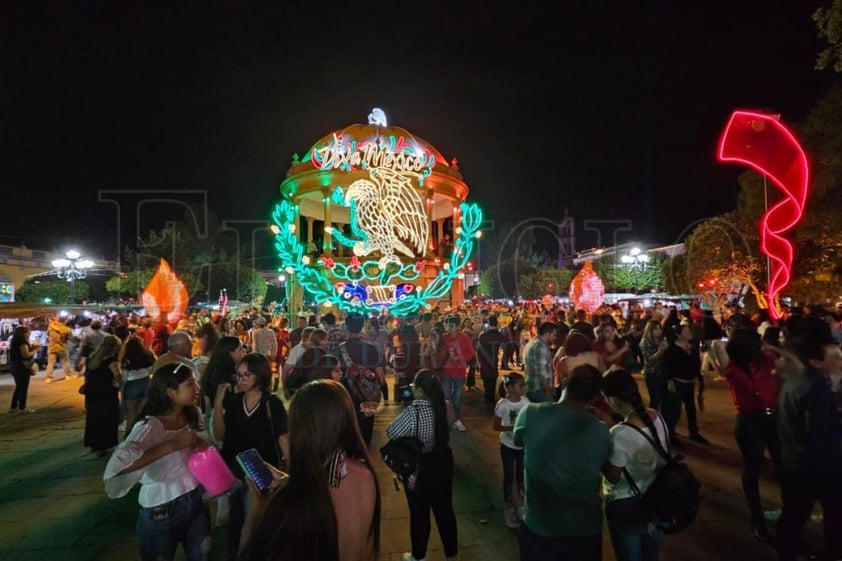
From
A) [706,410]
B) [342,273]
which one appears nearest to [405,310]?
[342,273]

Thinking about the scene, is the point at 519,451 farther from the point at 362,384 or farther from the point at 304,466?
the point at 304,466

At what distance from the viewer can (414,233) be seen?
20516 millimetres

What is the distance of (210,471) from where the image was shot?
103 inches

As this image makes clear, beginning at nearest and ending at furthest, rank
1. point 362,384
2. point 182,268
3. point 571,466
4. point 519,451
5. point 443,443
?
point 571,466 < point 443,443 < point 519,451 < point 362,384 < point 182,268

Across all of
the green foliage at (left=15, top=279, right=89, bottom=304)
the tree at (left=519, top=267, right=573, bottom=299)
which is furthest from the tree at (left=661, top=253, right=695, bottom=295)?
the green foliage at (left=15, top=279, right=89, bottom=304)

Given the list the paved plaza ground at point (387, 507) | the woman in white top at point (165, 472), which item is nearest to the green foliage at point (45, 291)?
the paved plaza ground at point (387, 507)

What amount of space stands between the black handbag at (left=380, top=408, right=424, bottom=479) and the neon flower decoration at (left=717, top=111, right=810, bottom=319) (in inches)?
419

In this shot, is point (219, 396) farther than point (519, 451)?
No

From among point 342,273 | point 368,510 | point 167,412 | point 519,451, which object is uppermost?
point 342,273

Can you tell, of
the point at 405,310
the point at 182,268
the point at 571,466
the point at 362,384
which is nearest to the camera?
the point at 571,466

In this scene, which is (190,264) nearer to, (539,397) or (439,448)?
(539,397)

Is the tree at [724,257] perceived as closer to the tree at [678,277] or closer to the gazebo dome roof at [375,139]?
the tree at [678,277]

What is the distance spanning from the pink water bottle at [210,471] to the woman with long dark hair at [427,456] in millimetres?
1128

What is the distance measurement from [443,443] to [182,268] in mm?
36138
